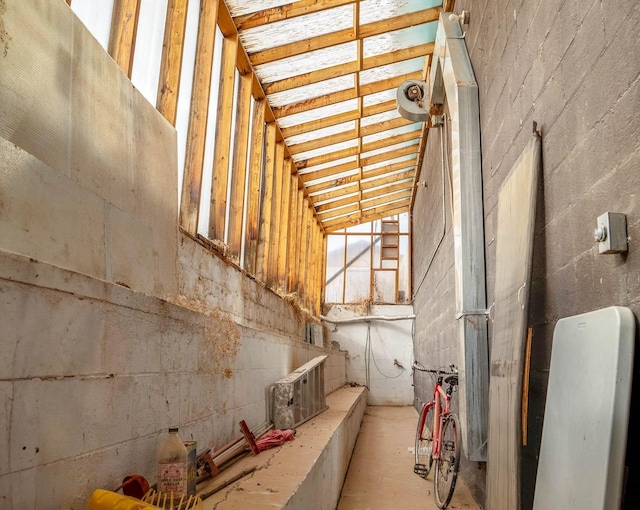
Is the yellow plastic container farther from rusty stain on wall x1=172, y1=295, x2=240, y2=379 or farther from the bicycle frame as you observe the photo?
the bicycle frame

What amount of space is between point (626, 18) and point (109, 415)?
2.07m

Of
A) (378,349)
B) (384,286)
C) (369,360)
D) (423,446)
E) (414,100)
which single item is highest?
(414,100)

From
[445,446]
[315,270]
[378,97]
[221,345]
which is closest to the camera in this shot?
[221,345]

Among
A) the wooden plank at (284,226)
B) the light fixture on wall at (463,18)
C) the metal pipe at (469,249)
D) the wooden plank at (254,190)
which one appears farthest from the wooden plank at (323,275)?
the metal pipe at (469,249)

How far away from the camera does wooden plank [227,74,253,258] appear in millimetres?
6008

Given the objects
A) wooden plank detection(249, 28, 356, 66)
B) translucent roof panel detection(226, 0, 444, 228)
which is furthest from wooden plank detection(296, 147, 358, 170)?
wooden plank detection(249, 28, 356, 66)

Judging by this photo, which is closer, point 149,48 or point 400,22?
point 149,48

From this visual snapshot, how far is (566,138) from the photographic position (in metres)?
2.23

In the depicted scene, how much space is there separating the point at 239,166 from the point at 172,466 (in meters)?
4.57

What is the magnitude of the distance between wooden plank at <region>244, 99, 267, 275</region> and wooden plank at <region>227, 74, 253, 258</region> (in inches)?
14.0

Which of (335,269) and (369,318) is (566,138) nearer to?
(369,318)

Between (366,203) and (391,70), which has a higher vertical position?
(391,70)

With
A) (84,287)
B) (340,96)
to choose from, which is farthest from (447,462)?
(340,96)

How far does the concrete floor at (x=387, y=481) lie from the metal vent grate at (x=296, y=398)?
730 millimetres
